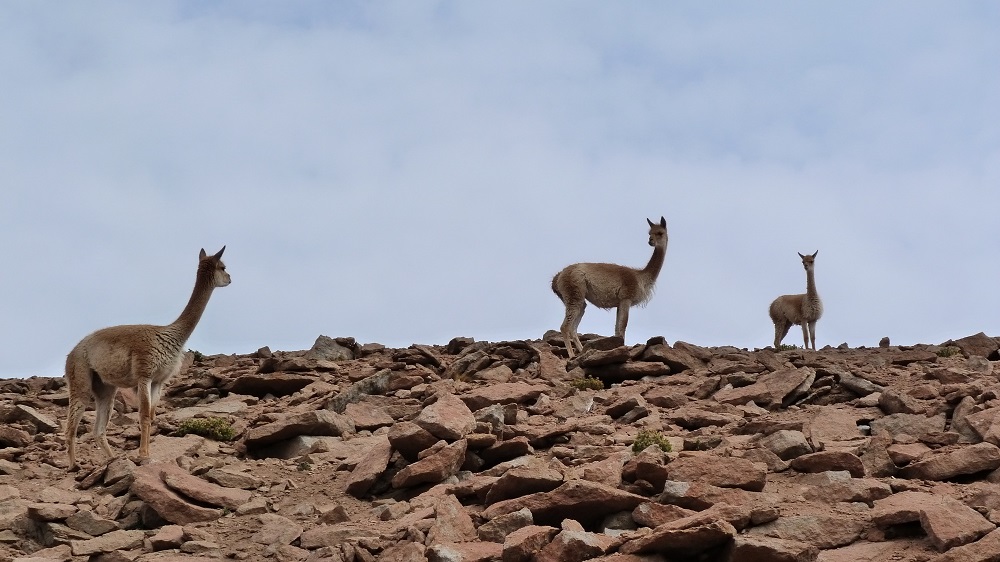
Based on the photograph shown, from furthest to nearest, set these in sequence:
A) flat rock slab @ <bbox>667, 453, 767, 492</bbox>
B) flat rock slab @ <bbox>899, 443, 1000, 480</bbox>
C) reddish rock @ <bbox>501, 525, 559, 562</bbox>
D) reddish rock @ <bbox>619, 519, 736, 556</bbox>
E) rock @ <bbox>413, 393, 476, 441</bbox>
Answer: rock @ <bbox>413, 393, 476, 441</bbox> < flat rock slab @ <bbox>899, 443, 1000, 480</bbox> < flat rock slab @ <bbox>667, 453, 767, 492</bbox> < reddish rock @ <bbox>501, 525, 559, 562</bbox> < reddish rock @ <bbox>619, 519, 736, 556</bbox>

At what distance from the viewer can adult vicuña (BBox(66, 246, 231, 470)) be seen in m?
15.2

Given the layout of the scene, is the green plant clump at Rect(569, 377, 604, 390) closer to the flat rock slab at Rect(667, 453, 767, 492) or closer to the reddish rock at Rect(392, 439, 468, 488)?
the reddish rock at Rect(392, 439, 468, 488)

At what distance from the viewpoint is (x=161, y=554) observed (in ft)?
39.6

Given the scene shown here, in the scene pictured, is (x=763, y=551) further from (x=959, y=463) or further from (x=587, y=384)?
(x=587, y=384)

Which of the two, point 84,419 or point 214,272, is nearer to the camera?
point 214,272

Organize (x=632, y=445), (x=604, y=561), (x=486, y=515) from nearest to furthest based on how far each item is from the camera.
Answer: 1. (x=604, y=561)
2. (x=486, y=515)
3. (x=632, y=445)

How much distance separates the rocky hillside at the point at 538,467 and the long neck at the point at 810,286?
423 inches

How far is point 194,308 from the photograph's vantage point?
54.6 feet

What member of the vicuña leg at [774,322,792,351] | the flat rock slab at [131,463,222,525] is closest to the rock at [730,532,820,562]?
the flat rock slab at [131,463,222,525]

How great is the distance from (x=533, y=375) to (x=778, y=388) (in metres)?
4.86

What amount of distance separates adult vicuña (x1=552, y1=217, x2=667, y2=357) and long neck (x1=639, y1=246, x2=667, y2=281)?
10 cm

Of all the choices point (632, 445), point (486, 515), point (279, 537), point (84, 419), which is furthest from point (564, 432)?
point (84, 419)

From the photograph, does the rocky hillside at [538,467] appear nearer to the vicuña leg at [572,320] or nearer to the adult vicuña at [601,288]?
the vicuña leg at [572,320]

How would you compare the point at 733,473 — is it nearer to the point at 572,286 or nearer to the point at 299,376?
the point at 299,376
